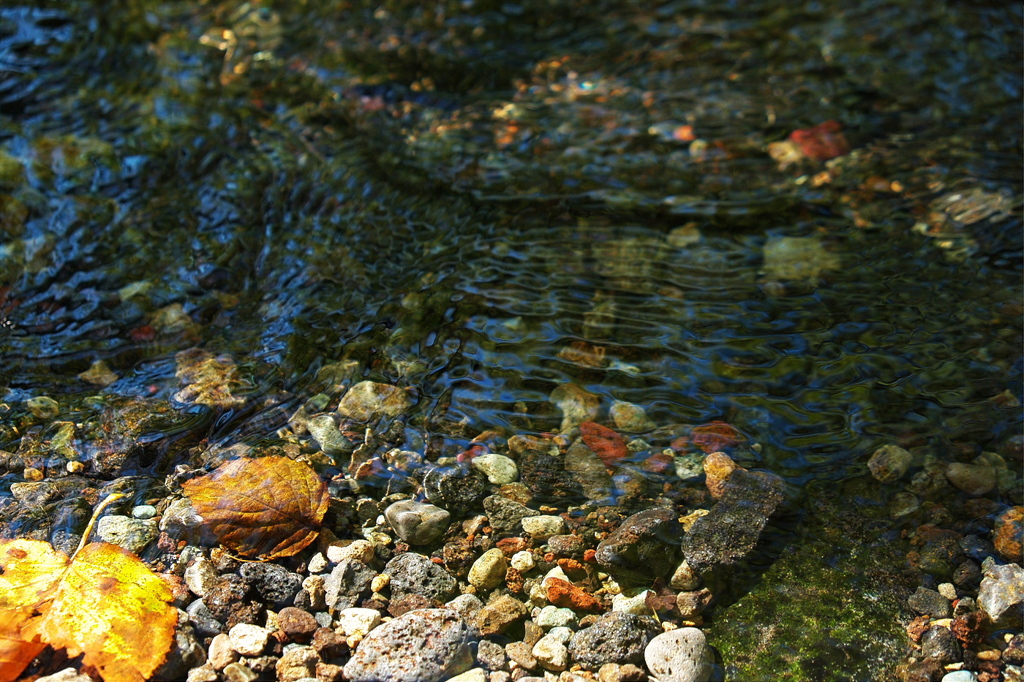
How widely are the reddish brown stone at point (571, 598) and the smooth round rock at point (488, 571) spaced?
0.14 meters

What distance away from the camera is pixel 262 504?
2.17 meters

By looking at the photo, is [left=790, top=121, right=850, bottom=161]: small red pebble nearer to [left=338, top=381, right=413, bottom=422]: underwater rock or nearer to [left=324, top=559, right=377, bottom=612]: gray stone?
[left=338, top=381, right=413, bottom=422]: underwater rock

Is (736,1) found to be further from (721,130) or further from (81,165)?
(81,165)

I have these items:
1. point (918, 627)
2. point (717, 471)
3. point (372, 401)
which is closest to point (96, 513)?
point (372, 401)

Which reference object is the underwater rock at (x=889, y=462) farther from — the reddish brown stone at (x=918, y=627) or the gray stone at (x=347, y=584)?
the gray stone at (x=347, y=584)

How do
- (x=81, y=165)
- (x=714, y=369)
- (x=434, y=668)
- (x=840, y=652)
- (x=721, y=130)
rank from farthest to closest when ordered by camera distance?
(x=721, y=130), (x=81, y=165), (x=714, y=369), (x=840, y=652), (x=434, y=668)

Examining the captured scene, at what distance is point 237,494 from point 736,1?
418cm

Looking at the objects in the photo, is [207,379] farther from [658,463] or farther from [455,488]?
[658,463]

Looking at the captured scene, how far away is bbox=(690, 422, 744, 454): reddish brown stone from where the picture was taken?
2404mm

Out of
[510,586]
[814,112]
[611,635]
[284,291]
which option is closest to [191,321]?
[284,291]

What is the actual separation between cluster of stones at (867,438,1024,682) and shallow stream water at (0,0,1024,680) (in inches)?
3.2

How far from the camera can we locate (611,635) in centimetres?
197

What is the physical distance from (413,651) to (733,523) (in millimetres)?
963

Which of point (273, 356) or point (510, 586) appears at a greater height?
point (273, 356)
